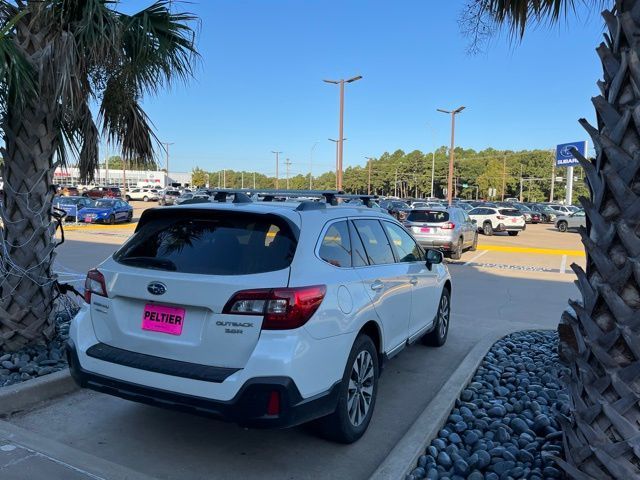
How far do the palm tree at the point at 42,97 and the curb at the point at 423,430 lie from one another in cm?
382

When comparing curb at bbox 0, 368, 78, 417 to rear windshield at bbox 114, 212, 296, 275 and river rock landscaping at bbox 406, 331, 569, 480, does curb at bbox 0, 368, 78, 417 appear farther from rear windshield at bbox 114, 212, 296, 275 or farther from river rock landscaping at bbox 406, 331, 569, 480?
river rock landscaping at bbox 406, 331, 569, 480

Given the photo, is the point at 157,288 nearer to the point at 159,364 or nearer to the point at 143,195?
the point at 159,364

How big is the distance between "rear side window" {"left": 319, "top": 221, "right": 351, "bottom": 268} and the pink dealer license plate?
3.32 feet

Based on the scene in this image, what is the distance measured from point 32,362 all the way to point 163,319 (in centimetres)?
247

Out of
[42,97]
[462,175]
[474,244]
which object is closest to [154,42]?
[42,97]

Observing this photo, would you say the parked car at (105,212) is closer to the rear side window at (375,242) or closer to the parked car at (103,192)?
the rear side window at (375,242)

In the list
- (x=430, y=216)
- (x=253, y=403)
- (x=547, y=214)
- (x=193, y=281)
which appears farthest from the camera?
(x=547, y=214)

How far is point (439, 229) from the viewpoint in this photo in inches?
642

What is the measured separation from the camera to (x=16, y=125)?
4.96m

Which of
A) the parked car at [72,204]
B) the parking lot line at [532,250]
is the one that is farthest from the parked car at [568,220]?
the parked car at [72,204]

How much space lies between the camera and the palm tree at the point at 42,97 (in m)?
4.76

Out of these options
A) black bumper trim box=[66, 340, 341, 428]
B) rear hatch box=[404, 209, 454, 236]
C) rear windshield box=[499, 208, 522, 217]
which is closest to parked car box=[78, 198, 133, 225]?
rear hatch box=[404, 209, 454, 236]

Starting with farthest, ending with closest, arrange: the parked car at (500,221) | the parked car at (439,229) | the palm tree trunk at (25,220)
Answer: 1. the parked car at (500,221)
2. the parked car at (439,229)
3. the palm tree trunk at (25,220)

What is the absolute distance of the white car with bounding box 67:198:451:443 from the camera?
120 inches
